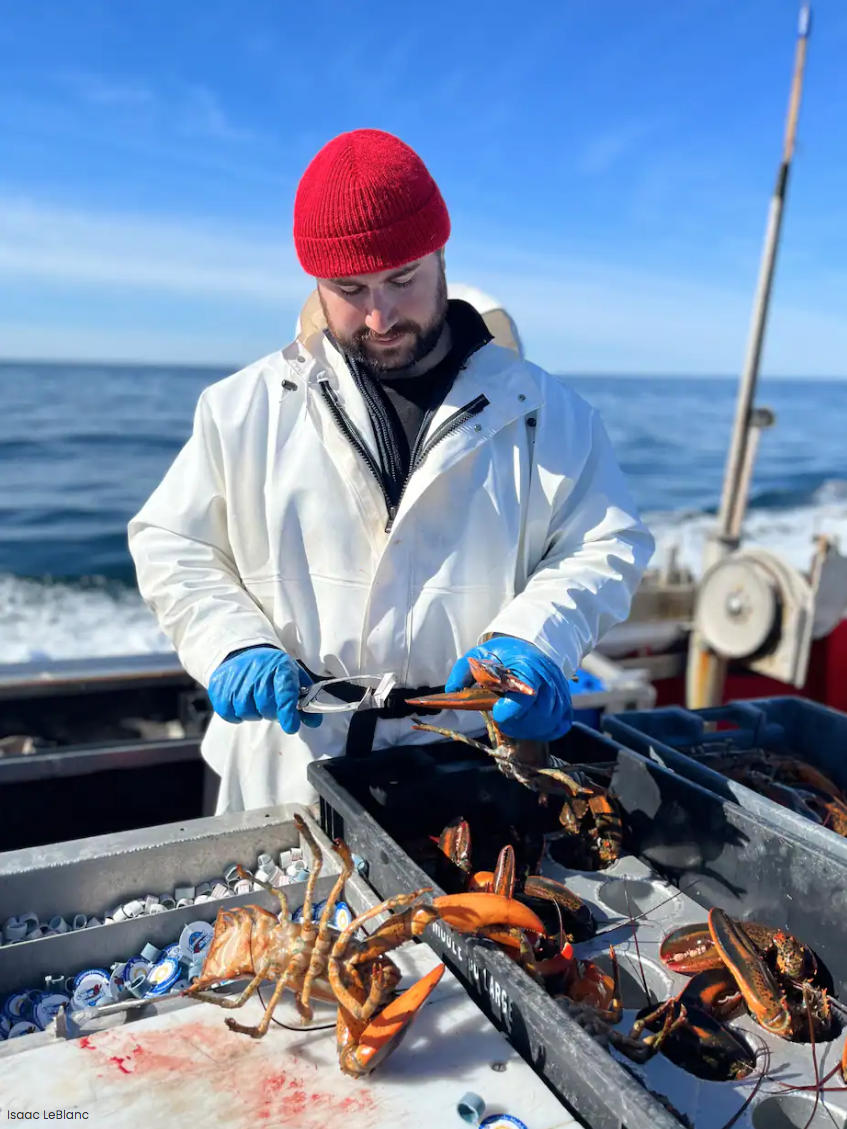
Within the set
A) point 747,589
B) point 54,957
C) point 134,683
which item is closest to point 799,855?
point 54,957

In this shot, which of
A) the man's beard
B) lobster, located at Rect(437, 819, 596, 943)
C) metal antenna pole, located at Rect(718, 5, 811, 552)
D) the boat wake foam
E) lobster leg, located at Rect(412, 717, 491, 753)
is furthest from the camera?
the boat wake foam

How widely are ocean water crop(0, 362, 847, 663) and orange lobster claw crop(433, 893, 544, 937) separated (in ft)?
15.9

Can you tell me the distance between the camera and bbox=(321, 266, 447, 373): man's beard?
239cm

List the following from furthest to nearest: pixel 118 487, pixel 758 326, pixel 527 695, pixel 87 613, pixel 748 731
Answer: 1. pixel 118 487
2. pixel 87 613
3. pixel 758 326
4. pixel 748 731
5. pixel 527 695

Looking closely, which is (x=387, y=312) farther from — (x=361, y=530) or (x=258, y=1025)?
(x=258, y=1025)

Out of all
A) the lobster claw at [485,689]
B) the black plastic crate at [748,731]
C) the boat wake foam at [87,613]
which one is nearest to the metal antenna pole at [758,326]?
the boat wake foam at [87,613]

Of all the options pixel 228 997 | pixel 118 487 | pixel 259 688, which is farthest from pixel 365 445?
pixel 118 487

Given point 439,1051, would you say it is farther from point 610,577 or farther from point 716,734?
point 716,734

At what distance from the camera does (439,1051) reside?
4.28 feet

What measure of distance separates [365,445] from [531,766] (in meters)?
1.00

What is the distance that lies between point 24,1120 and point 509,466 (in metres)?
1.87

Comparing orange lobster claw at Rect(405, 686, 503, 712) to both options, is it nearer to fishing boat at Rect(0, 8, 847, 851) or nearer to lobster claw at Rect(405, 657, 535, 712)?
lobster claw at Rect(405, 657, 535, 712)

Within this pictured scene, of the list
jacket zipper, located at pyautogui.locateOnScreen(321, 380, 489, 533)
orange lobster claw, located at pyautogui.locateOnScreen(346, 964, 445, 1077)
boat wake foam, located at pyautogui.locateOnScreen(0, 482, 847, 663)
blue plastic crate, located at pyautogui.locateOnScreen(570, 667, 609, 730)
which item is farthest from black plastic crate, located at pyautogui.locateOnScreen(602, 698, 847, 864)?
boat wake foam, located at pyautogui.locateOnScreen(0, 482, 847, 663)

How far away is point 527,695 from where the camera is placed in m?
2.01
